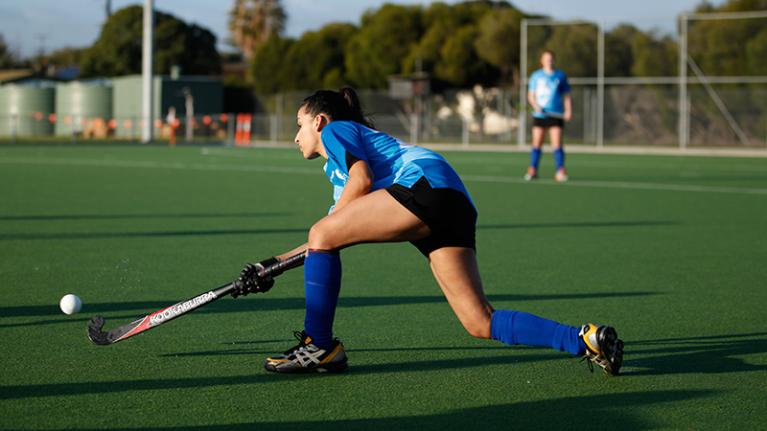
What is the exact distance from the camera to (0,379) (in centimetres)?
470

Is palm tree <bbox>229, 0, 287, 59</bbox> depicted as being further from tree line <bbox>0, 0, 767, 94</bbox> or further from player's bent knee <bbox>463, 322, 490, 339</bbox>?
player's bent knee <bbox>463, 322, 490, 339</bbox>

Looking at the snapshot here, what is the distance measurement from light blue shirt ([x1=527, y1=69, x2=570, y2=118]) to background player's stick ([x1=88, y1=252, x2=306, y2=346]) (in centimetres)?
1405

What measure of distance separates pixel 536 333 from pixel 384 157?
1029 mm

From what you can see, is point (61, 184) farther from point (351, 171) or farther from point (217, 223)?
point (351, 171)

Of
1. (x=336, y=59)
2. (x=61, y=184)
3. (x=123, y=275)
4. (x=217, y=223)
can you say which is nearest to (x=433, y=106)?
(x=336, y=59)

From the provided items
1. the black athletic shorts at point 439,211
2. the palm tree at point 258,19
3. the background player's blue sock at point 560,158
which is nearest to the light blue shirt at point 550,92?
the background player's blue sock at point 560,158

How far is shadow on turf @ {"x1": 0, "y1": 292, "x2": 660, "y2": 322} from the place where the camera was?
6391mm

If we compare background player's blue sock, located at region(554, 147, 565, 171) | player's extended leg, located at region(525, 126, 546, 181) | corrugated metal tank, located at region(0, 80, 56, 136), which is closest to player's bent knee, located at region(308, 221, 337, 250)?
player's extended leg, located at region(525, 126, 546, 181)

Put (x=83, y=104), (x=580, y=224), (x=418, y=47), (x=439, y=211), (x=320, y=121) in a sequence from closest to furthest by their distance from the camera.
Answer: (x=439, y=211), (x=320, y=121), (x=580, y=224), (x=418, y=47), (x=83, y=104)

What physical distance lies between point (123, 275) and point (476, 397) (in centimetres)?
412

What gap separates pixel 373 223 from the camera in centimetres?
460

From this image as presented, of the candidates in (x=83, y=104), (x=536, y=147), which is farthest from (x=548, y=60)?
(x=83, y=104)

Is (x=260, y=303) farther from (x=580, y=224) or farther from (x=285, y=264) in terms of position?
(x=580, y=224)

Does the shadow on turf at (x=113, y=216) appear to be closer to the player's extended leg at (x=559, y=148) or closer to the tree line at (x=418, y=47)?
the player's extended leg at (x=559, y=148)
